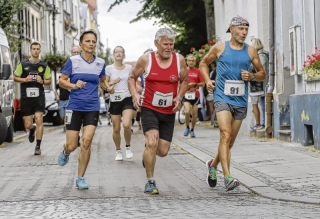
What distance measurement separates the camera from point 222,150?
9.80m

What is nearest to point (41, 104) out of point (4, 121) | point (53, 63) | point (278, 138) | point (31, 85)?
point (31, 85)

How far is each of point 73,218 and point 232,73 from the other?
9.75ft

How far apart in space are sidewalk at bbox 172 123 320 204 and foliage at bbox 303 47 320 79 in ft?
4.09

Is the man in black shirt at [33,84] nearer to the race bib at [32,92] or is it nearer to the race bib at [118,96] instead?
the race bib at [32,92]

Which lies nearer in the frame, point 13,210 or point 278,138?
point 13,210

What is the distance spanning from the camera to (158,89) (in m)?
9.72

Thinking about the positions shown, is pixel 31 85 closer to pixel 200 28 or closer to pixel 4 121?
pixel 4 121

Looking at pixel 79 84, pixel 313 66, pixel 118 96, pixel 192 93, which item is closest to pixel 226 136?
pixel 79 84

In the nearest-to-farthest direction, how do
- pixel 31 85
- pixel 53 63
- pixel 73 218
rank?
pixel 73 218
pixel 31 85
pixel 53 63

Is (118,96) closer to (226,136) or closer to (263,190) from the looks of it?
(226,136)

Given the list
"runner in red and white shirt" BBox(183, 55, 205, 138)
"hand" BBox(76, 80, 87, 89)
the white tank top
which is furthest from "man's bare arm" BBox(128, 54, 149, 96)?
"runner in red and white shirt" BBox(183, 55, 205, 138)

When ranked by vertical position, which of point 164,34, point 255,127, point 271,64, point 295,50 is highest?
point 295,50

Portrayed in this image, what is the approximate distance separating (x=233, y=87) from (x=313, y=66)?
5607mm

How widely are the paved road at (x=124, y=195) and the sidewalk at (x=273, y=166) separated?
26cm
